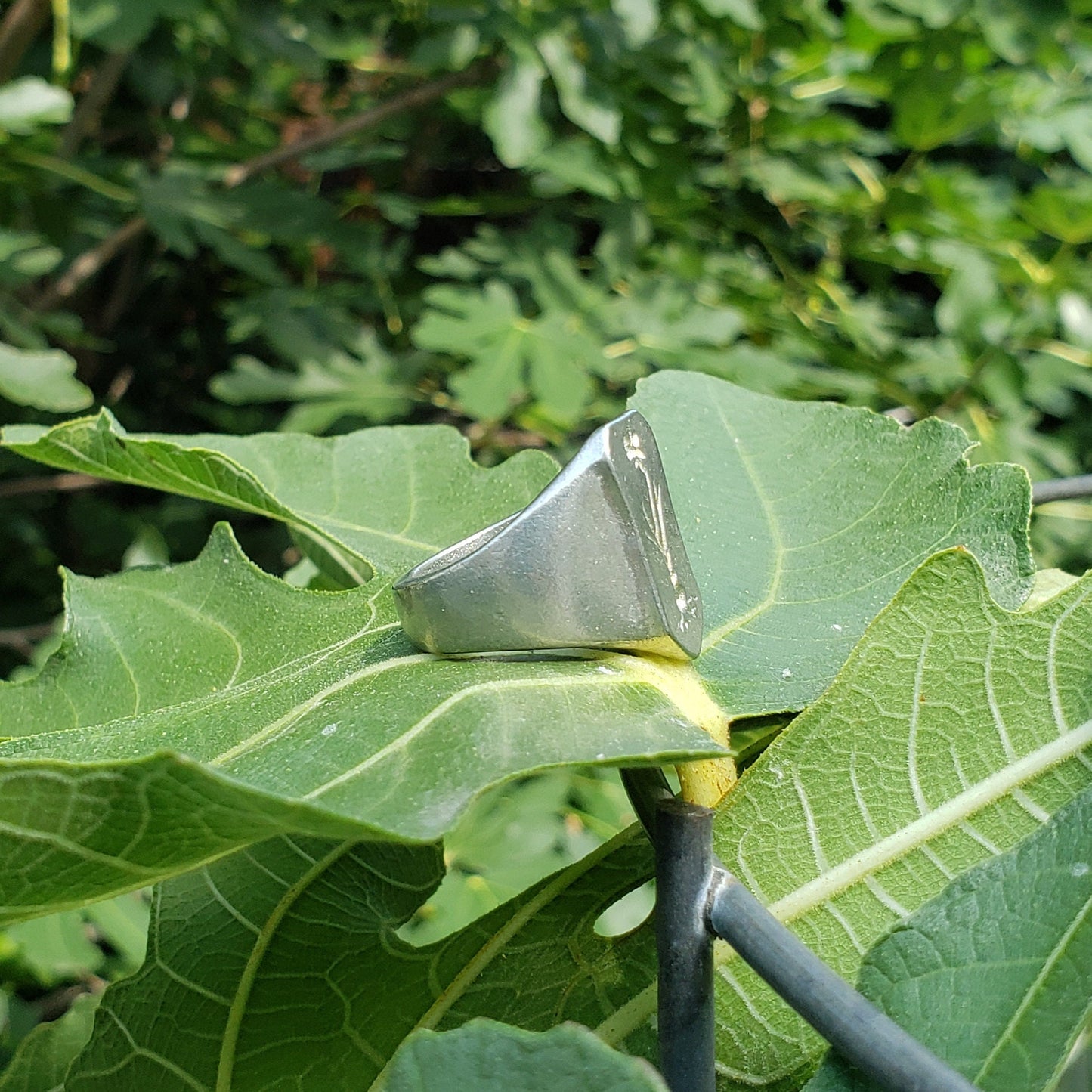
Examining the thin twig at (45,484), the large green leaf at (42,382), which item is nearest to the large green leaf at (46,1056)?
the large green leaf at (42,382)

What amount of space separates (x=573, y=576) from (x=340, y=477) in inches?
9.9

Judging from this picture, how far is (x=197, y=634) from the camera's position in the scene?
0.46 metres

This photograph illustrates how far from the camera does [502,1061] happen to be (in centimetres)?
26

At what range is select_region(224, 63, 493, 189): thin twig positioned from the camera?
1.60 meters

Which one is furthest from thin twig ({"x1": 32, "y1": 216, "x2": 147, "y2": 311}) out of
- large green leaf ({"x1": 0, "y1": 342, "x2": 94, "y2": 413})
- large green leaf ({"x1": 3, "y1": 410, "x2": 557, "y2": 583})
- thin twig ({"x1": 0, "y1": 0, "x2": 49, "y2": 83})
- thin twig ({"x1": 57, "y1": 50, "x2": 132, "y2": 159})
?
large green leaf ({"x1": 3, "y1": 410, "x2": 557, "y2": 583})

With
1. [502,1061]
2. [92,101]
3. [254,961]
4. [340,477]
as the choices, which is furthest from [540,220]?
[502,1061]

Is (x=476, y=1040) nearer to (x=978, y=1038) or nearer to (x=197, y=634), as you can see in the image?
(x=978, y=1038)

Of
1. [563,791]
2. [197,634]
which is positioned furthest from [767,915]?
[563,791]

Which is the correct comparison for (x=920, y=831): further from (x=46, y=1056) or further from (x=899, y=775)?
(x=46, y=1056)

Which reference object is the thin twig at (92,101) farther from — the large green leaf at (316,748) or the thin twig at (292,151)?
the large green leaf at (316,748)

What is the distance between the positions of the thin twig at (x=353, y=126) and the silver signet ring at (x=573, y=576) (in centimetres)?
143

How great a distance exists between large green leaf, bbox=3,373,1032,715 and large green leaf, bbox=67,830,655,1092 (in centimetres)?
9

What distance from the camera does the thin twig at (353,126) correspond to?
1.60 m

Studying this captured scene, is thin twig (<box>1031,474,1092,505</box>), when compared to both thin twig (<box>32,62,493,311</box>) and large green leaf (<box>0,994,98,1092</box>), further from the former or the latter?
thin twig (<box>32,62,493,311</box>)
